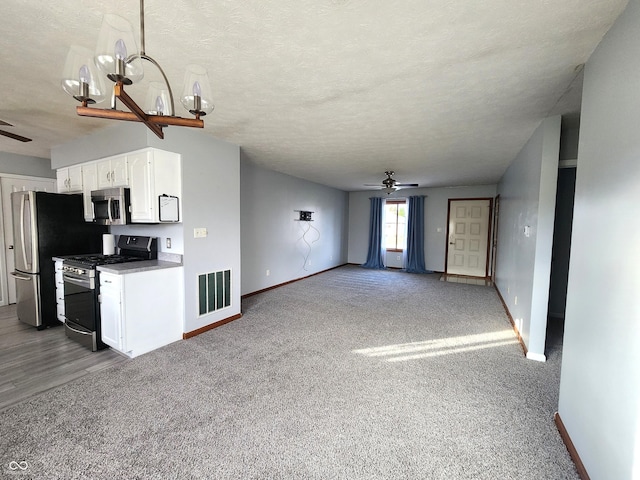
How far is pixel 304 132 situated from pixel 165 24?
5.95 feet

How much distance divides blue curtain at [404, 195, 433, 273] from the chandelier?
6953mm

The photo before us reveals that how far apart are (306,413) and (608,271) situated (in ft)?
6.56

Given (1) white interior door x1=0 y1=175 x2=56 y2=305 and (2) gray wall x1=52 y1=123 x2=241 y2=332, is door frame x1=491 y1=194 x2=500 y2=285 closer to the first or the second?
(2) gray wall x1=52 y1=123 x2=241 y2=332

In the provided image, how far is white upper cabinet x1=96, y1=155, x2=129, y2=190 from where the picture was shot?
3018mm

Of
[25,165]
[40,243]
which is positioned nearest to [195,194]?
[40,243]

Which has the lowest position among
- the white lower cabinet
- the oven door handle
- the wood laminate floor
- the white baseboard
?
the wood laminate floor

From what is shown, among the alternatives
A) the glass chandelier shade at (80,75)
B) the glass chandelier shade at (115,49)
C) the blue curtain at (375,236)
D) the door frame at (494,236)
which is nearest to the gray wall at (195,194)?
the glass chandelier shade at (80,75)

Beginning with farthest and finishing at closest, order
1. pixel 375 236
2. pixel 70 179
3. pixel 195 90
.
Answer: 1. pixel 375 236
2. pixel 70 179
3. pixel 195 90

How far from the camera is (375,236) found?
8.02m

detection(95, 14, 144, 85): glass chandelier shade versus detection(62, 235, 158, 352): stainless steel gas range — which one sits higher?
detection(95, 14, 144, 85): glass chandelier shade

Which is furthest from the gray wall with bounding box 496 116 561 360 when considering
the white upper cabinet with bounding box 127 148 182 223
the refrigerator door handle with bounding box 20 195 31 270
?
the refrigerator door handle with bounding box 20 195 31 270

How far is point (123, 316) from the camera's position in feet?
8.71

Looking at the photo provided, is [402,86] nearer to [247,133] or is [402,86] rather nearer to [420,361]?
[247,133]

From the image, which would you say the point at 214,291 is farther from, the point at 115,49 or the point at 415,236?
the point at 415,236
